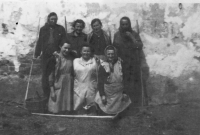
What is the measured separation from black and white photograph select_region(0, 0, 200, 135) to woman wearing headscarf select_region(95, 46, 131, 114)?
0.05ft

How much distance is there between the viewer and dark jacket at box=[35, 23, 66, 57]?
527 centimetres

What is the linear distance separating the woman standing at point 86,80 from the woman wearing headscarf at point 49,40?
404mm

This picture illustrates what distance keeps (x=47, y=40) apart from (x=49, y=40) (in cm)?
Result: 3

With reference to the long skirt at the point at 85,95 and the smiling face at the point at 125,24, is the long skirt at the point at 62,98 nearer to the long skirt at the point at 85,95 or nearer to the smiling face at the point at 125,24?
the long skirt at the point at 85,95

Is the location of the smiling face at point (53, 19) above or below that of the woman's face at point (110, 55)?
above

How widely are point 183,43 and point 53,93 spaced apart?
226 cm

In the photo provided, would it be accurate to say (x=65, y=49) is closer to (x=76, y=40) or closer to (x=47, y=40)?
(x=76, y=40)

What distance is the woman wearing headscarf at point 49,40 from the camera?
5262 millimetres

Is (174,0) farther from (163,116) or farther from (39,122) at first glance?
(39,122)

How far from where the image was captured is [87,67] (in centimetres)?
525

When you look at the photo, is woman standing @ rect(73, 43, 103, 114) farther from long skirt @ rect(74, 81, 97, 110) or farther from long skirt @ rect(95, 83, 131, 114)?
long skirt @ rect(95, 83, 131, 114)

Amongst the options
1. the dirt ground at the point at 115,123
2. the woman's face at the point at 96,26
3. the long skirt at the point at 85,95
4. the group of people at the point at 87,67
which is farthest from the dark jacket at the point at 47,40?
the dirt ground at the point at 115,123

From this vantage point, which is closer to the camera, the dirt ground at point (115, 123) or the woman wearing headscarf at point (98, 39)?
the dirt ground at point (115, 123)

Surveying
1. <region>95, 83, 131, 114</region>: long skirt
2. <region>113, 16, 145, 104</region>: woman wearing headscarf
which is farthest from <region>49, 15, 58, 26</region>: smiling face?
<region>95, 83, 131, 114</region>: long skirt
